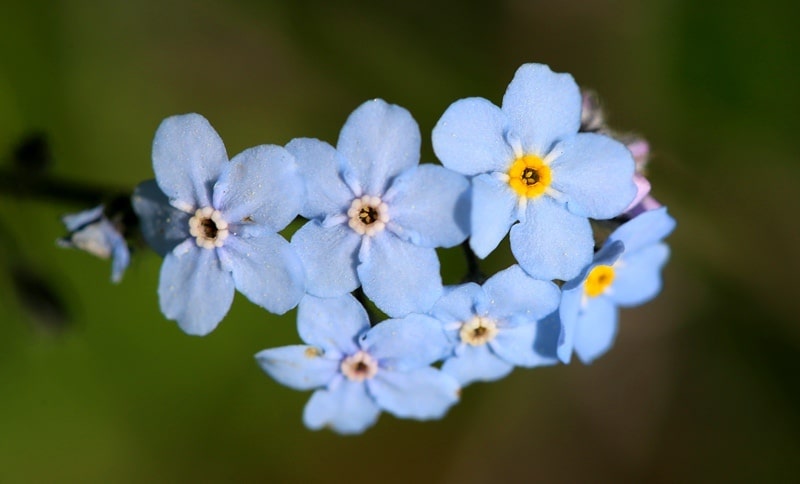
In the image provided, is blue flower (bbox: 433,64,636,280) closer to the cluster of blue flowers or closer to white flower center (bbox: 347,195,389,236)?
the cluster of blue flowers

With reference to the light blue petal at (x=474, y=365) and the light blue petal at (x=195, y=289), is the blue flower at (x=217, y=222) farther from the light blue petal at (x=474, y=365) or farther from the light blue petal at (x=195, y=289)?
the light blue petal at (x=474, y=365)

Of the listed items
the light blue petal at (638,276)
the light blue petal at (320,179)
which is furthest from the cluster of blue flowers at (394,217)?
the light blue petal at (638,276)

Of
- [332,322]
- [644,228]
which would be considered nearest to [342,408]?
[332,322]

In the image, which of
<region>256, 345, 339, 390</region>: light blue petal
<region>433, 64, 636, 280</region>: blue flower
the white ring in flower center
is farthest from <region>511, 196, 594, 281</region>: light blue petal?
the white ring in flower center

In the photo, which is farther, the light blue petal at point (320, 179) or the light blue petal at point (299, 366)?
the light blue petal at point (299, 366)

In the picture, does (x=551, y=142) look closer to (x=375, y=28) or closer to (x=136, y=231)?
(x=136, y=231)

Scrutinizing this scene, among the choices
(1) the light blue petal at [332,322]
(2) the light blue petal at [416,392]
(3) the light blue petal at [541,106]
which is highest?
(3) the light blue petal at [541,106]

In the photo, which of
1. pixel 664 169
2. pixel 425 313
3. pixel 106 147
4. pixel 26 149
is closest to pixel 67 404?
pixel 106 147
